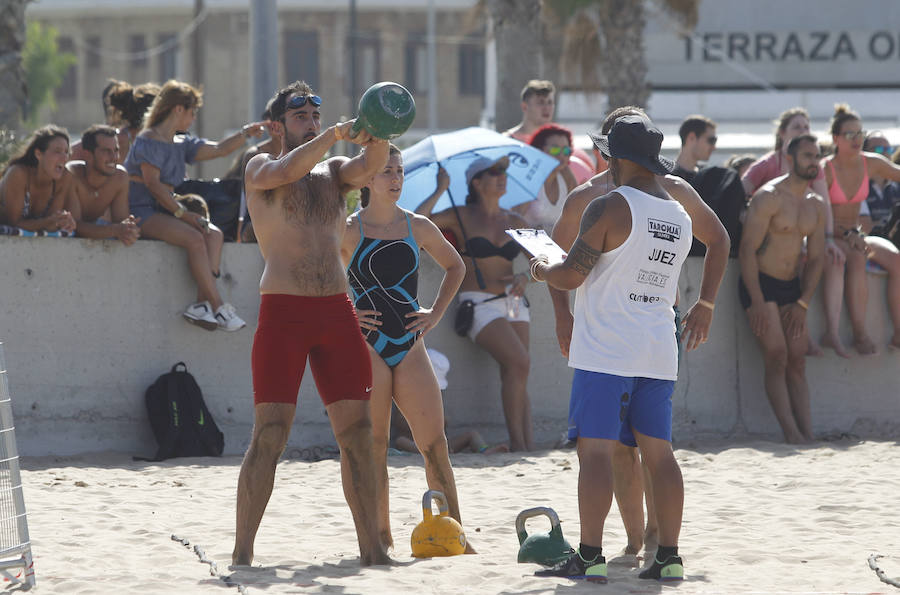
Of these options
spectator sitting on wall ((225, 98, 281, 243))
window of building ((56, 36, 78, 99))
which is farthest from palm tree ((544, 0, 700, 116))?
window of building ((56, 36, 78, 99))

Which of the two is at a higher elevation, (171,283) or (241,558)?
(171,283)

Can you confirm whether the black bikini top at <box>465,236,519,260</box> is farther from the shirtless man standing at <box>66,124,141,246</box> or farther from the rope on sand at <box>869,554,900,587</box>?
the rope on sand at <box>869,554,900,587</box>

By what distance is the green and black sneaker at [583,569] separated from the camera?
5.10 metres

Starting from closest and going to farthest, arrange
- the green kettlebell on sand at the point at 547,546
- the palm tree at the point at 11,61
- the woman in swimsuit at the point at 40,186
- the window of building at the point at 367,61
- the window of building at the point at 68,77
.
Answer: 1. the green kettlebell on sand at the point at 547,546
2. the woman in swimsuit at the point at 40,186
3. the palm tree at the point at 11,61
4. the window of building at the point at 367,61
5. the window of building at the point at 68,77

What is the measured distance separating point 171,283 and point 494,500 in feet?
10.1

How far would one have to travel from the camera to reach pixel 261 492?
535 cm

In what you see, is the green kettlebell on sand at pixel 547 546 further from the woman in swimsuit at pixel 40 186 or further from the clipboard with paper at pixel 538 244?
the woman in swimsuit at pixel 40 186

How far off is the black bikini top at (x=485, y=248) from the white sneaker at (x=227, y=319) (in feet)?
5.64

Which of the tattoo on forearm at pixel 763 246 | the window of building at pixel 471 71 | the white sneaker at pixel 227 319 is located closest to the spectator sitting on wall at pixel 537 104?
the tattoo on forearm at pixel 763 246

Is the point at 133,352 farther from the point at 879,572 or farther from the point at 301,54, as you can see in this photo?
the point at 301,54

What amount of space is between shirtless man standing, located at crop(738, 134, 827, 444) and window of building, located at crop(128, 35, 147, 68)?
124 ft

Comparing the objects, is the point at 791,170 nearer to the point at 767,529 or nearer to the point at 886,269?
the point at 886,269

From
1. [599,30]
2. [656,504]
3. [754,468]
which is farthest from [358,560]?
[599,30]

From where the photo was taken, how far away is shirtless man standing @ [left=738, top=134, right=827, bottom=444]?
9.62 metres
